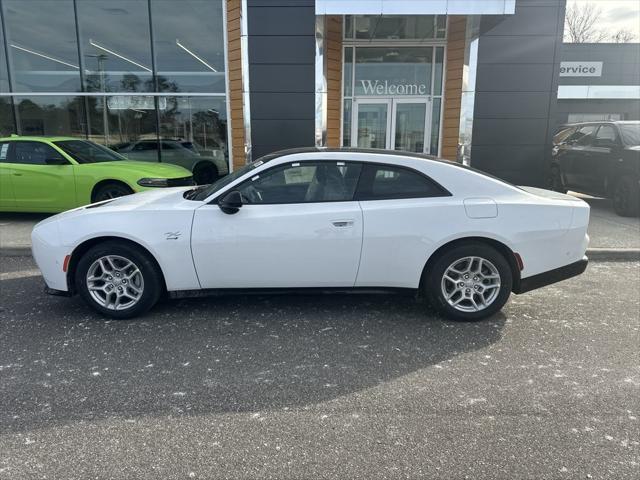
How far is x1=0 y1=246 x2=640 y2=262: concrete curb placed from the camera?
6.75 meters

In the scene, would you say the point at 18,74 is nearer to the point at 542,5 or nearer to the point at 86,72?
the point at 86,72

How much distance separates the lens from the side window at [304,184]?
4.34 m

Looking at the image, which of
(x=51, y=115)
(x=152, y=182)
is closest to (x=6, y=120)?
(x=51, y=115)

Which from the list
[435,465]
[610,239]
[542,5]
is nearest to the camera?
[435,465]

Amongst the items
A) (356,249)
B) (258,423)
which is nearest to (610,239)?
(356,249)

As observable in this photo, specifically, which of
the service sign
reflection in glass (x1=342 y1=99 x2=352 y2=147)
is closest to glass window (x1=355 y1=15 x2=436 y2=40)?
reflection in glass (x1=342 y1=99 x2=352 y2=147)

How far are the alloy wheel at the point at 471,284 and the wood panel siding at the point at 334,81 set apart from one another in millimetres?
8010

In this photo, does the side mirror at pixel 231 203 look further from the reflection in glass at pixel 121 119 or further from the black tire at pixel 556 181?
the black tire at pixel 556 181

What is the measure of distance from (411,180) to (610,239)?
476 centimetres

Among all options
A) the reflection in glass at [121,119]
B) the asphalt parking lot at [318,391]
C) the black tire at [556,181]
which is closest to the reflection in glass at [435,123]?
the black tire at [556,181]

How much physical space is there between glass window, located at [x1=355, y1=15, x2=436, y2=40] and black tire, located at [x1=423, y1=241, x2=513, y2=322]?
6.86 meters

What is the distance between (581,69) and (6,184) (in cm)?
2685

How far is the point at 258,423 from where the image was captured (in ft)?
9.56

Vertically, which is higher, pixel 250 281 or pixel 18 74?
pixel 18 74
